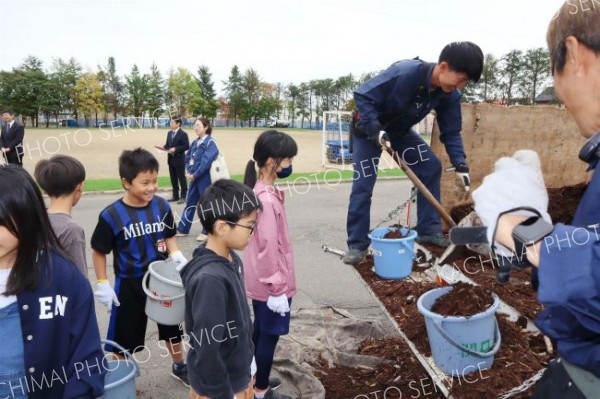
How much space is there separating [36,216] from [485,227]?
4.91ft

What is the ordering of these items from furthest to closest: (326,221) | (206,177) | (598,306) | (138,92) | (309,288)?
(138,92)
(326,221)
(206,177)
(309,288)
(598,306)

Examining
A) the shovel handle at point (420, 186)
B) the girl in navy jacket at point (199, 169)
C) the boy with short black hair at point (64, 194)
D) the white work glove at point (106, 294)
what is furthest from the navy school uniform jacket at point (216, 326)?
the girl in navy jacket at point (199, 169)

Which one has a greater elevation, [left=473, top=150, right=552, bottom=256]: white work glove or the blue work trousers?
[left=473, top=150, right=552, bottom=256]: white work glove

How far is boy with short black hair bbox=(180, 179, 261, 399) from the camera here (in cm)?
193

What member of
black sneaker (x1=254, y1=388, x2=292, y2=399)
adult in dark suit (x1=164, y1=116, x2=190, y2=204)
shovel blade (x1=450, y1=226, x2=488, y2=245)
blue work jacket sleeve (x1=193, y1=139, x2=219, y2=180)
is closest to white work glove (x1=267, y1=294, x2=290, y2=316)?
black sneaker (x1=254, y1=388, x2=292, y2=399)

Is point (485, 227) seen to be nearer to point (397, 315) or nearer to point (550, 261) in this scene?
point (550, 261)

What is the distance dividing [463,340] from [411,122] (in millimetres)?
1941

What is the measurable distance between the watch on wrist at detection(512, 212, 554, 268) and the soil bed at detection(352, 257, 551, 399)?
4.76ft

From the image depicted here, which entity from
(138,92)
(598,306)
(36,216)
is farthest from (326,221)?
(138,92)

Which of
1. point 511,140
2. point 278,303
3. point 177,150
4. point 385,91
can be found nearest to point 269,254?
point 278,303

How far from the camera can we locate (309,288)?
16.4 ft

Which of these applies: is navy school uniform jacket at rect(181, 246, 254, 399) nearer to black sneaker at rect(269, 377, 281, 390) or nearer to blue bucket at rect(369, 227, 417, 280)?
black sneaker at rect(269, 377, 281, 390)

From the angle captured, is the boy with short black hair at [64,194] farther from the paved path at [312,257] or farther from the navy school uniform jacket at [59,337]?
the paved path at [312,257]

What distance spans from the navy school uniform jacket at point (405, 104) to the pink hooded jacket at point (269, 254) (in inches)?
41.5
